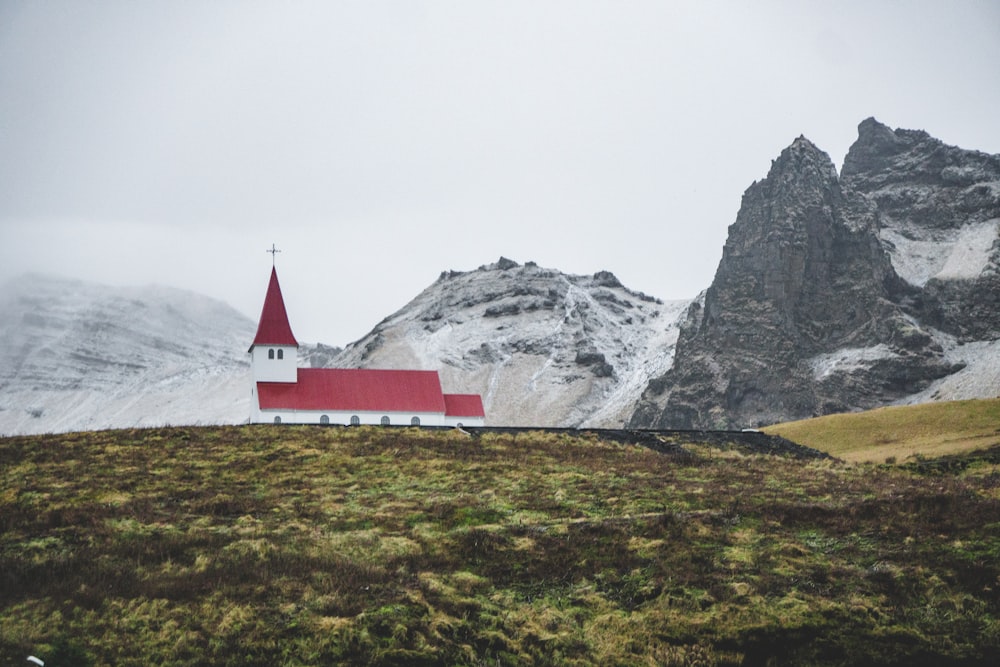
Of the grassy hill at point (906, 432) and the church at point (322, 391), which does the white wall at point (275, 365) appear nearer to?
the church at point (322, 391)

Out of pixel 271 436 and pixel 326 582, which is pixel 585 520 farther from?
pixel 271 436

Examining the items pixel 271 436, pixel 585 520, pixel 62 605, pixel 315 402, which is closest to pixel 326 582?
pixel 62 605

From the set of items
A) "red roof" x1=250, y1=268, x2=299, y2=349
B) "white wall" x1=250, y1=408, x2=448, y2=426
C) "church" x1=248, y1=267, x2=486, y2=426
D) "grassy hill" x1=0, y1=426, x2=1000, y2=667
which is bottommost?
"grassy hill" x1=0, y1=426, x2=1000, y2=667

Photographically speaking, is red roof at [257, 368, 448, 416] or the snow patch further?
the snow patch

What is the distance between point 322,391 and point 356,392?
3032 mm

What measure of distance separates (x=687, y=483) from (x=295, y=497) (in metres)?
17.3

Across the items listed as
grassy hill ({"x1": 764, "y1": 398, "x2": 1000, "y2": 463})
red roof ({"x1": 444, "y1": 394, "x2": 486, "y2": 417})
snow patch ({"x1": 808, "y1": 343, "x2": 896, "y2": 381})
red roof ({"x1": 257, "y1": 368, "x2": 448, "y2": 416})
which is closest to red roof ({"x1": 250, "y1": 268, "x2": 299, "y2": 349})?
red roof ({"x1": 257, "y1": 368, "x2": 448, "y2": 416})

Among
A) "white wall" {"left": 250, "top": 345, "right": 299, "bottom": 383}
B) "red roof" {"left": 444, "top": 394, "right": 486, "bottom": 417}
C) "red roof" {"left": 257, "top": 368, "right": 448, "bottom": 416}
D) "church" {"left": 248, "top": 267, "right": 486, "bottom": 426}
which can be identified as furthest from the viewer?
"red roof" {"left": 444, "top": 394, "right": 486, "bottom": 417}

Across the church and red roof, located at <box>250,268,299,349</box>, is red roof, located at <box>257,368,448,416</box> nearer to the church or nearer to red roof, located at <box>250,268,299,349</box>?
the church

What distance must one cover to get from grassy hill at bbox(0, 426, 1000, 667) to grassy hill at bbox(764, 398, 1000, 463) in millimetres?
21088

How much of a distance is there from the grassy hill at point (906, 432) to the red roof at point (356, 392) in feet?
114

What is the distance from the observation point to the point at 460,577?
25.6m

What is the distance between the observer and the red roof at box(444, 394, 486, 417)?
273 feet

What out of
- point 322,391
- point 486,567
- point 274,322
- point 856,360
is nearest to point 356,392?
point 322,391
